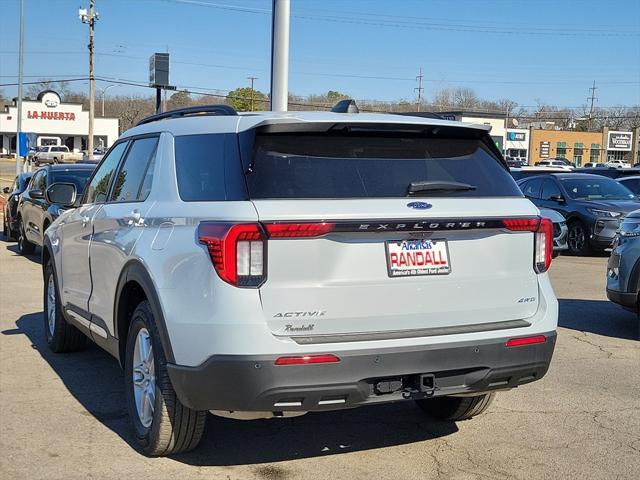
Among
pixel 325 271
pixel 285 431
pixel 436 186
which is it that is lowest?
pixel 285 431

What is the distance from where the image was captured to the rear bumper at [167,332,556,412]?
357cm

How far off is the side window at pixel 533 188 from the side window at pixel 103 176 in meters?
13.2

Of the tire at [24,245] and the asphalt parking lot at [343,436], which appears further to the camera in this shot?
the tire at [24,245]

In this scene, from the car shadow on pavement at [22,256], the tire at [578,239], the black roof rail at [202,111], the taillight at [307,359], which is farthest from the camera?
the tire at [578,239]

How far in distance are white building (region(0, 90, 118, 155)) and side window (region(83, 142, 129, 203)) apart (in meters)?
73.2

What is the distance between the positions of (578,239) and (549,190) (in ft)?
5.84

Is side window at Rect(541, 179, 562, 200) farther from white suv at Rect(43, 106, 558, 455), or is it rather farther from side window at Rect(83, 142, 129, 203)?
white suv at Rect(43, 106, 558, 455)

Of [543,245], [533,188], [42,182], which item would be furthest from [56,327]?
[533,188]

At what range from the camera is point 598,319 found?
882 centimetres

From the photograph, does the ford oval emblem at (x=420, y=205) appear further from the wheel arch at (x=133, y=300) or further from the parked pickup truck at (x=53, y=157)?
the parked pickup truck at (x=53, y=157)

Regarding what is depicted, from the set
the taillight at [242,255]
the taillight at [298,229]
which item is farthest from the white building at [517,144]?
the taillight at [242,255]

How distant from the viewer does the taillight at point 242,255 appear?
3557 mm

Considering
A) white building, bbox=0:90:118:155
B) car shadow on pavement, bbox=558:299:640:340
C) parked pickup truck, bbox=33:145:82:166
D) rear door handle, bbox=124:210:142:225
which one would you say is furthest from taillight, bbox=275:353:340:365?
white building, bbox=0:90:118:155

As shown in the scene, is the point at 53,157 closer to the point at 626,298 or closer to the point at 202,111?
the point at 626,298
